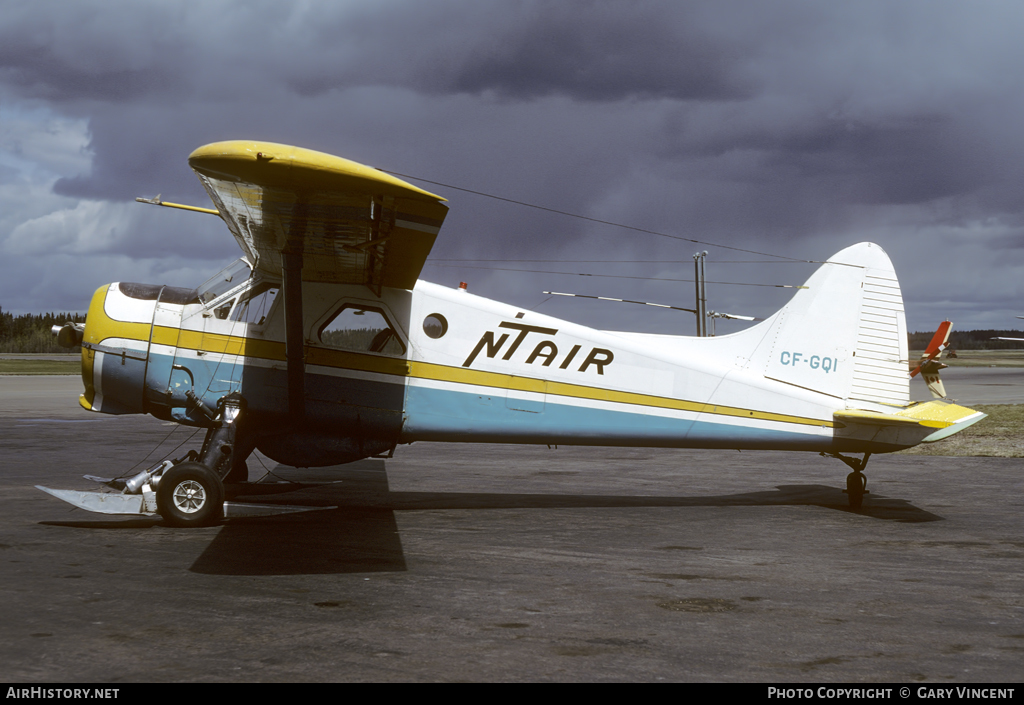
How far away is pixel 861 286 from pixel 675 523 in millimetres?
3894

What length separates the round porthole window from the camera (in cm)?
898

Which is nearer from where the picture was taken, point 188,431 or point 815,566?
point 815,566

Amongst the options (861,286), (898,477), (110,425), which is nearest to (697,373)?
(861,286)

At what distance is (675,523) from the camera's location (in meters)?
8.52

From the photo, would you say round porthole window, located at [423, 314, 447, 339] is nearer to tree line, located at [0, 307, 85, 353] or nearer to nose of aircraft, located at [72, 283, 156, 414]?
nose of aircraft, located at [72, 283, 156, 414]

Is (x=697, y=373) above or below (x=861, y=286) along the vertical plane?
below

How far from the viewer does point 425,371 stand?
895cm

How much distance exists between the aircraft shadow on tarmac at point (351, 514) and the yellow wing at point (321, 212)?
263 centimetres

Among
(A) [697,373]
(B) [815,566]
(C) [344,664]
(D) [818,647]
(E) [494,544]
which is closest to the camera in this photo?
(C) [344,664]

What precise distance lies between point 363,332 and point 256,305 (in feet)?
4.01

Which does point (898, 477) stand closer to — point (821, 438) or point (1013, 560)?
point (821, 438)

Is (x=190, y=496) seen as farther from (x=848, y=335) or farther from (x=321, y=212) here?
(x=848, y=335)

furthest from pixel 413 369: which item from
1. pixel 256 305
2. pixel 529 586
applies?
pixel 529 586

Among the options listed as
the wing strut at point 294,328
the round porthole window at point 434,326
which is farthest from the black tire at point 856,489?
the wing strut at point 294,328
